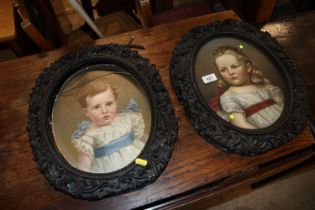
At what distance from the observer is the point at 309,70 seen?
138 centimetres

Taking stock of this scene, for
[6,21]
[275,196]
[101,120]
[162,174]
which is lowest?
[275,196]

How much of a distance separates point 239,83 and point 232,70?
6 cm

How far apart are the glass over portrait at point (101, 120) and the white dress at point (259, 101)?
0.29 metres

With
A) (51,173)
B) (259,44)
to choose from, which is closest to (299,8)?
(259,44)

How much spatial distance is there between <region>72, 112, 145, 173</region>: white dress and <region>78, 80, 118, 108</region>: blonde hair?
0.09 m

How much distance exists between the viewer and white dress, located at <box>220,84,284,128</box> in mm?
1040

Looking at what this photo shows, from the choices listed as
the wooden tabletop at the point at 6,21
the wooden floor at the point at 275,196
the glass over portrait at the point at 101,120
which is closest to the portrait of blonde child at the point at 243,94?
the glass over portrait at the point at 101,120

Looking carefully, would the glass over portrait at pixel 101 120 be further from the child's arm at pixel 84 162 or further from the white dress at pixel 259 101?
the white dress at pixel 259 101

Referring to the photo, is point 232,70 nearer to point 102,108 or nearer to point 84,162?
point 102,108

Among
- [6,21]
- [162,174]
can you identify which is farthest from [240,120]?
[6,21]

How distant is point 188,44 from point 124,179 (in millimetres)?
544

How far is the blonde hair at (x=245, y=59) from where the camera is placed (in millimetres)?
1121

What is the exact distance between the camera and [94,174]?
0.92m

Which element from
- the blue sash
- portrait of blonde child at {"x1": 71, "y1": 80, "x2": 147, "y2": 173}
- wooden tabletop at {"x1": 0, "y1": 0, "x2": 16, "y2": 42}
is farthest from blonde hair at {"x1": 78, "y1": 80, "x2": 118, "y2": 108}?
wooden tabletop at {"x1": 0, "y1": 0, "x2": 16, "y2": 42}
